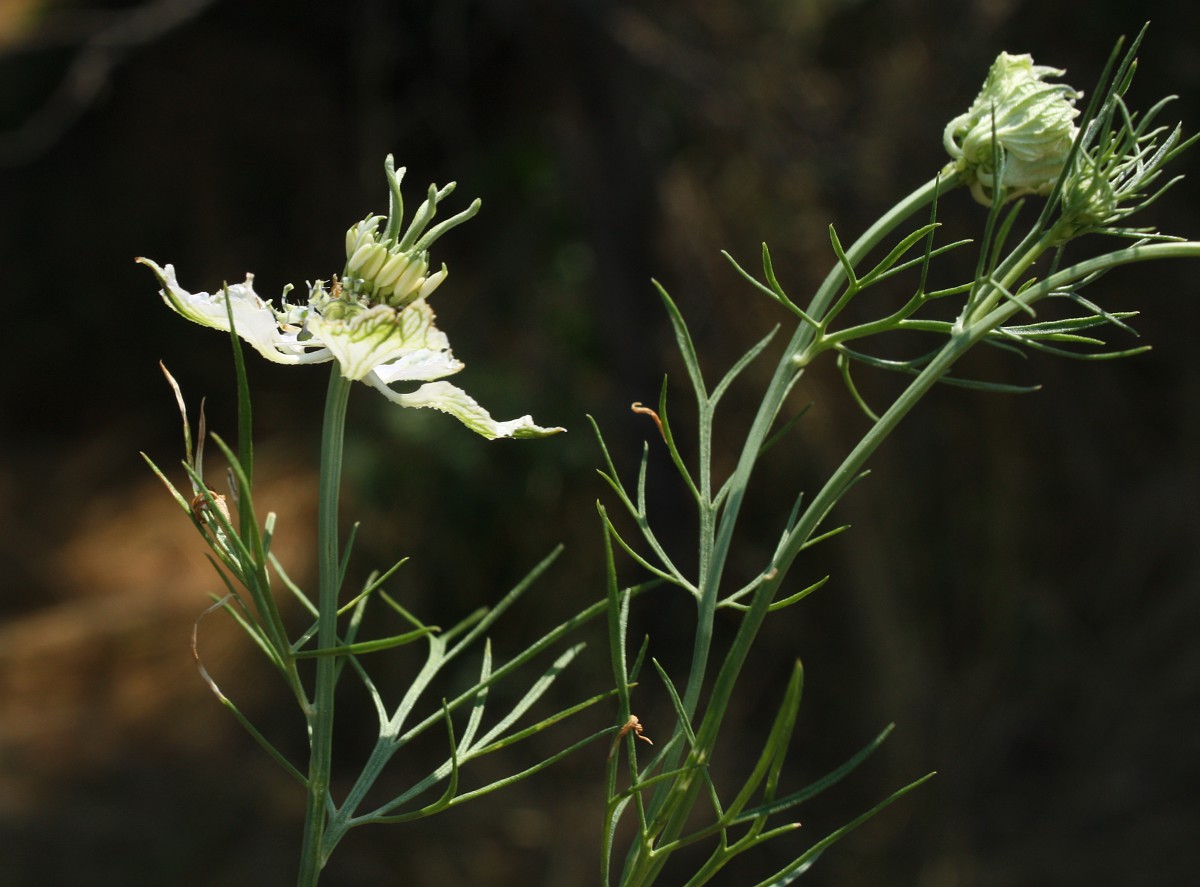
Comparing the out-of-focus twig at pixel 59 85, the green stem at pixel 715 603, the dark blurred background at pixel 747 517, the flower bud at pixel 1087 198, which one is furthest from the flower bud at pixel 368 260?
the out-of-focus twig at pixel 59 85

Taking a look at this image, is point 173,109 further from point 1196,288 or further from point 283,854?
point 1196,288

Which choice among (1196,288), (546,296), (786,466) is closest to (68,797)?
(546,296)

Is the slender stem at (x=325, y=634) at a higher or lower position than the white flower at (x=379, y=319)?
lower

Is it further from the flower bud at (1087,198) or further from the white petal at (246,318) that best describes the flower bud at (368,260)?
the flower bud at (1087,198)

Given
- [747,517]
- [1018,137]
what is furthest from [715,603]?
[747,517]

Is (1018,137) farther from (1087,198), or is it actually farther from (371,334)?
(371,334)

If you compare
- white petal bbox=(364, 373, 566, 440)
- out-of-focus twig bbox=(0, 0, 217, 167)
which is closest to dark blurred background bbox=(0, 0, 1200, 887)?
out-of-focus twig bbox=(0, 0, 217, 167)

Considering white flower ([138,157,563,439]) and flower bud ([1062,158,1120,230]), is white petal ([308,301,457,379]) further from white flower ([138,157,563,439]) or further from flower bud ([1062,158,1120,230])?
flower bud ([1062,158,1120,230])
